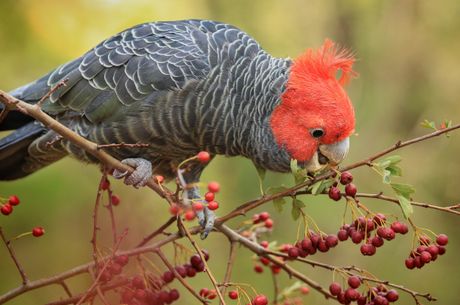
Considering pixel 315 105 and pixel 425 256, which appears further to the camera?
pixel 315 105

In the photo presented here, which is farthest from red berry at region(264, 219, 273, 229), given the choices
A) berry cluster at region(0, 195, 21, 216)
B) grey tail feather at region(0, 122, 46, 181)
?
grey tail feather at region(0, 122, 46, 181)

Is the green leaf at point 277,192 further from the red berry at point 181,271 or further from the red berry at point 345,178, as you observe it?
the red berry at point 181,271

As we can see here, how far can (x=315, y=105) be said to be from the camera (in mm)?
2521

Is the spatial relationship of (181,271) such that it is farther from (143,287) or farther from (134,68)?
(134,68)

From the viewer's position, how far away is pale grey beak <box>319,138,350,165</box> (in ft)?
8.53

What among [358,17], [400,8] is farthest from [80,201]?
[400,8]

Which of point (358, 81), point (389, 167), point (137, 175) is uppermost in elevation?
point (389, 167)

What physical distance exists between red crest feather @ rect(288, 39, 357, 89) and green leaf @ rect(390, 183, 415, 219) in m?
0.81

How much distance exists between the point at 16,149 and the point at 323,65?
5.77ft

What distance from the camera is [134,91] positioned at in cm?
276

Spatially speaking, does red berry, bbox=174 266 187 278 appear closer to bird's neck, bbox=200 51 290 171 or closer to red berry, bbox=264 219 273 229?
red berry, bbox=264 219 273 229

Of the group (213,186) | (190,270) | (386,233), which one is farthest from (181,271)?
(386,233)

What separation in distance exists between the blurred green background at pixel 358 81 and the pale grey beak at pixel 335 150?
134 centimetres

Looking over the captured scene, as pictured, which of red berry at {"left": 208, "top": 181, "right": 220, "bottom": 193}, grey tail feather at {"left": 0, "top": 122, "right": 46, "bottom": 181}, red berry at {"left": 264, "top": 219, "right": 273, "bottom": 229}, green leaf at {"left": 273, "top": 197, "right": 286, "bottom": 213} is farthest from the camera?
grey tail feather at {"left": 0, "top": 122, "right": 46, "bottom": 181}
